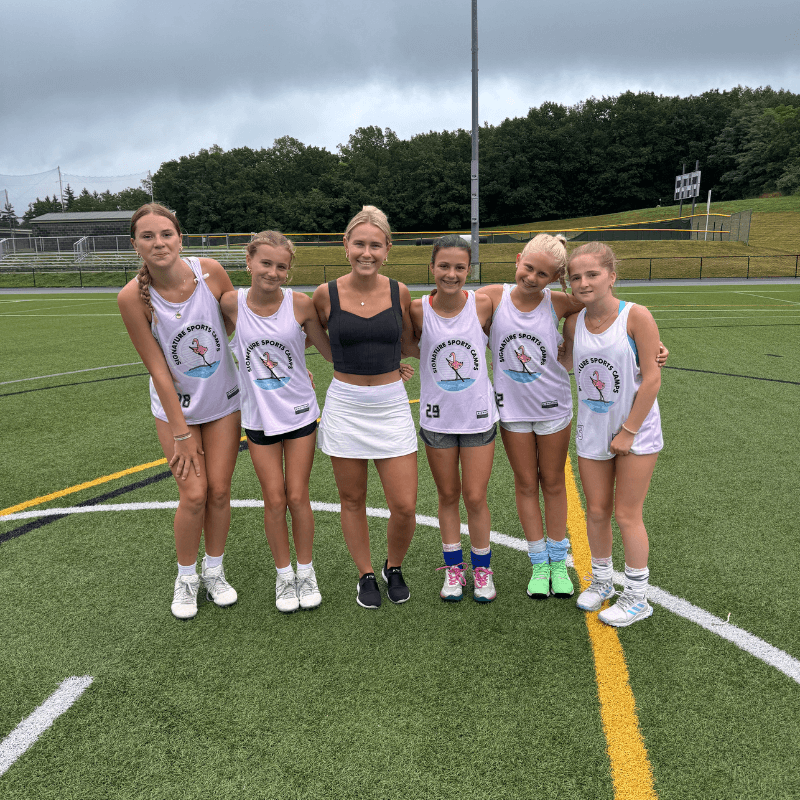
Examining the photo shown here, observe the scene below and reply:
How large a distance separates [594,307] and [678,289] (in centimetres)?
2273

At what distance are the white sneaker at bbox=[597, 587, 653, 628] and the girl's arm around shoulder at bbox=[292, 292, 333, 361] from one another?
73.3 inches

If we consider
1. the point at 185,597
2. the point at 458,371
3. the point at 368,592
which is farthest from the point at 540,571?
the point at 185,597

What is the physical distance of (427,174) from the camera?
244 feet

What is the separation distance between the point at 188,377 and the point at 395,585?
5.02ft

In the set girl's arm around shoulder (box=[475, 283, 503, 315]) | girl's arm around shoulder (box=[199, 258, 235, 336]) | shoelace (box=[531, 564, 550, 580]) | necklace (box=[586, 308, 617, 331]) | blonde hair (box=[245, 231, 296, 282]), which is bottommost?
shoelace (box=[531, 564, 550, 580])

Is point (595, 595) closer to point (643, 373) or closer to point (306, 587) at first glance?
point (643, 373)

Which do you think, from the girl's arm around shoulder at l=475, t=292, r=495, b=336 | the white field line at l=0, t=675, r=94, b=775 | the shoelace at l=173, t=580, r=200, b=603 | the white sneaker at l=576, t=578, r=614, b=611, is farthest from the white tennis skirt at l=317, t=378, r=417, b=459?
the white field line at l=0, t=675, r=94, b=775

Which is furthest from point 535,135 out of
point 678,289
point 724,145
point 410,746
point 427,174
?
point 410,746

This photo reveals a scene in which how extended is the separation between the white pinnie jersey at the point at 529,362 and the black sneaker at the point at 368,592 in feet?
3.65

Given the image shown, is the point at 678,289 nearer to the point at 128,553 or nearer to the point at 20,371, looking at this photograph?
the point at 20,371

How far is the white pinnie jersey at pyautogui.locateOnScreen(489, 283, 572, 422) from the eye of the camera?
2.98 m

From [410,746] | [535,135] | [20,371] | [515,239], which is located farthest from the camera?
[535,135]

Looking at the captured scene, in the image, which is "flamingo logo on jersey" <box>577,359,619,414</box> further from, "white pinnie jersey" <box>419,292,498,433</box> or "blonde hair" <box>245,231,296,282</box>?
"blonde hair" <box>245,231,296,282</box>

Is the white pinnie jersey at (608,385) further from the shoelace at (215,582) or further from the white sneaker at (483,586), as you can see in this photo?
the shoelace at (215,582)
